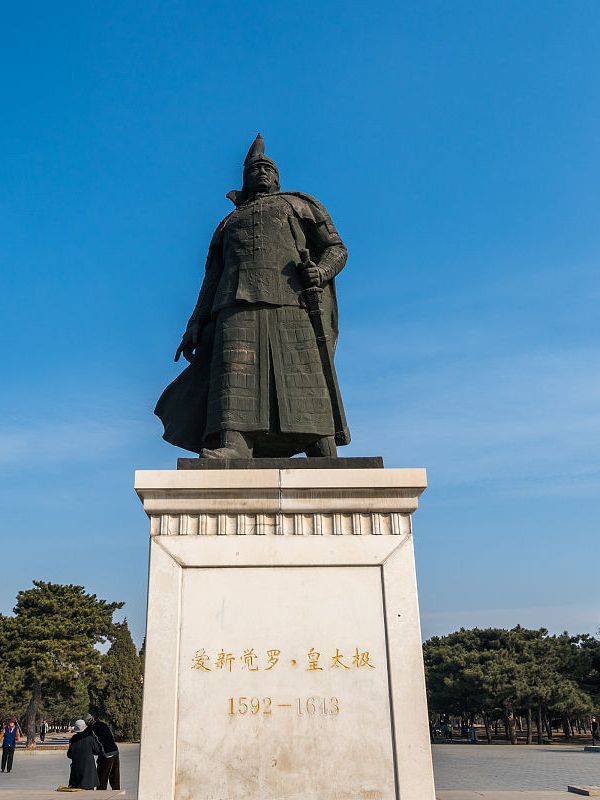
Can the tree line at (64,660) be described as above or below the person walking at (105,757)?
above

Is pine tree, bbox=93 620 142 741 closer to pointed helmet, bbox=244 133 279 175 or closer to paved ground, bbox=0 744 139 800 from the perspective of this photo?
paved ground, bbox=0 744 139 800

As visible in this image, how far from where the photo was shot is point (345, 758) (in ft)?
12.9

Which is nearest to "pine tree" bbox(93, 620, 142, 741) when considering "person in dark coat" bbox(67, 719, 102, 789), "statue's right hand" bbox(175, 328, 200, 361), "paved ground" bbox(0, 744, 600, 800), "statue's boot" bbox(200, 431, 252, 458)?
"paved ground" bbox(0, 744, 600, 800)

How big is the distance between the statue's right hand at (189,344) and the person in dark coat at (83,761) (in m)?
4.53

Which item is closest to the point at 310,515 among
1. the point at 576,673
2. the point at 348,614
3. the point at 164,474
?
the point at 348,614

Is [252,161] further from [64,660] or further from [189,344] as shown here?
[64,660]

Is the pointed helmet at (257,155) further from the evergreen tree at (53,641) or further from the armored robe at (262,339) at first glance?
the evergreen tree at (53,641)

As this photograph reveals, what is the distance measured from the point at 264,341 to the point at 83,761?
5.23 meters

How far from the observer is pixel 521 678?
1178 inches

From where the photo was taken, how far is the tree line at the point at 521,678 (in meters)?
29.5

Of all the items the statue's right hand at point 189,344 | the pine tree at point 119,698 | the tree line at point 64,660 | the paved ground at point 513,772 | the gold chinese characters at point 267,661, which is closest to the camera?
the gold chinese characters at point 267,661

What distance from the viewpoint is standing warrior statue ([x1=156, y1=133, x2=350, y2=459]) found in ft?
17.1

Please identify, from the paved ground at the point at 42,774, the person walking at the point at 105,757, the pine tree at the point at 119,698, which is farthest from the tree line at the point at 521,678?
the person walking at the point at 105,757

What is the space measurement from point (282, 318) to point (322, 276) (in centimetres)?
48
